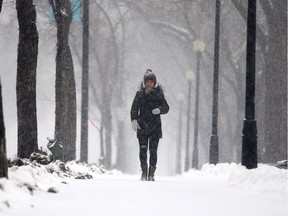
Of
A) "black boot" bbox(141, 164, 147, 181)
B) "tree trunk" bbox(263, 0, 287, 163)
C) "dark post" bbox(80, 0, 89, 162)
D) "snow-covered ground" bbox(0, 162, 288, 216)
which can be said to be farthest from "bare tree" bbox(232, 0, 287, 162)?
"snow-covered ground" bbox(0, 162, 288, 216)

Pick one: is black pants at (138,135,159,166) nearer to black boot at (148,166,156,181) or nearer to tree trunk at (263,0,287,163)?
black boot at (148,166,156,181)

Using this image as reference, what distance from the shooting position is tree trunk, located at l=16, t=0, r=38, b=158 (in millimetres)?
9227

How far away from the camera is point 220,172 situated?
14.8 meters

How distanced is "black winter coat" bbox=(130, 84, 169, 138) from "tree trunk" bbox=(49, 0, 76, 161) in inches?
98.2

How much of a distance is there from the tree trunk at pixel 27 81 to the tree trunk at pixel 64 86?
323 centimetres

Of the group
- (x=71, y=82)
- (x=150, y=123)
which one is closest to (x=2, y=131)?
(x=150, y=123)

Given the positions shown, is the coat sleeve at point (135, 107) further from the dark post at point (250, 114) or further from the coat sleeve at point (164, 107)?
the dark post at point (250, 114)

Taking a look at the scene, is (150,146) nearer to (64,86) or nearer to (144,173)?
(144,173)

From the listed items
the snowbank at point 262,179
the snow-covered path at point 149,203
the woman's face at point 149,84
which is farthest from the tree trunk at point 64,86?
the snow-covered path at point 149,203

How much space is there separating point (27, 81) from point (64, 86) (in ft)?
14.5

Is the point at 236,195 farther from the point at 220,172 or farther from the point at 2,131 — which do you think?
the point at 220,172

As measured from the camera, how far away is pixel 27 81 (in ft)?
30.4

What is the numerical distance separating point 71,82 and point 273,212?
9.69 meters

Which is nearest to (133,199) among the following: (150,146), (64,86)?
(150,146)
